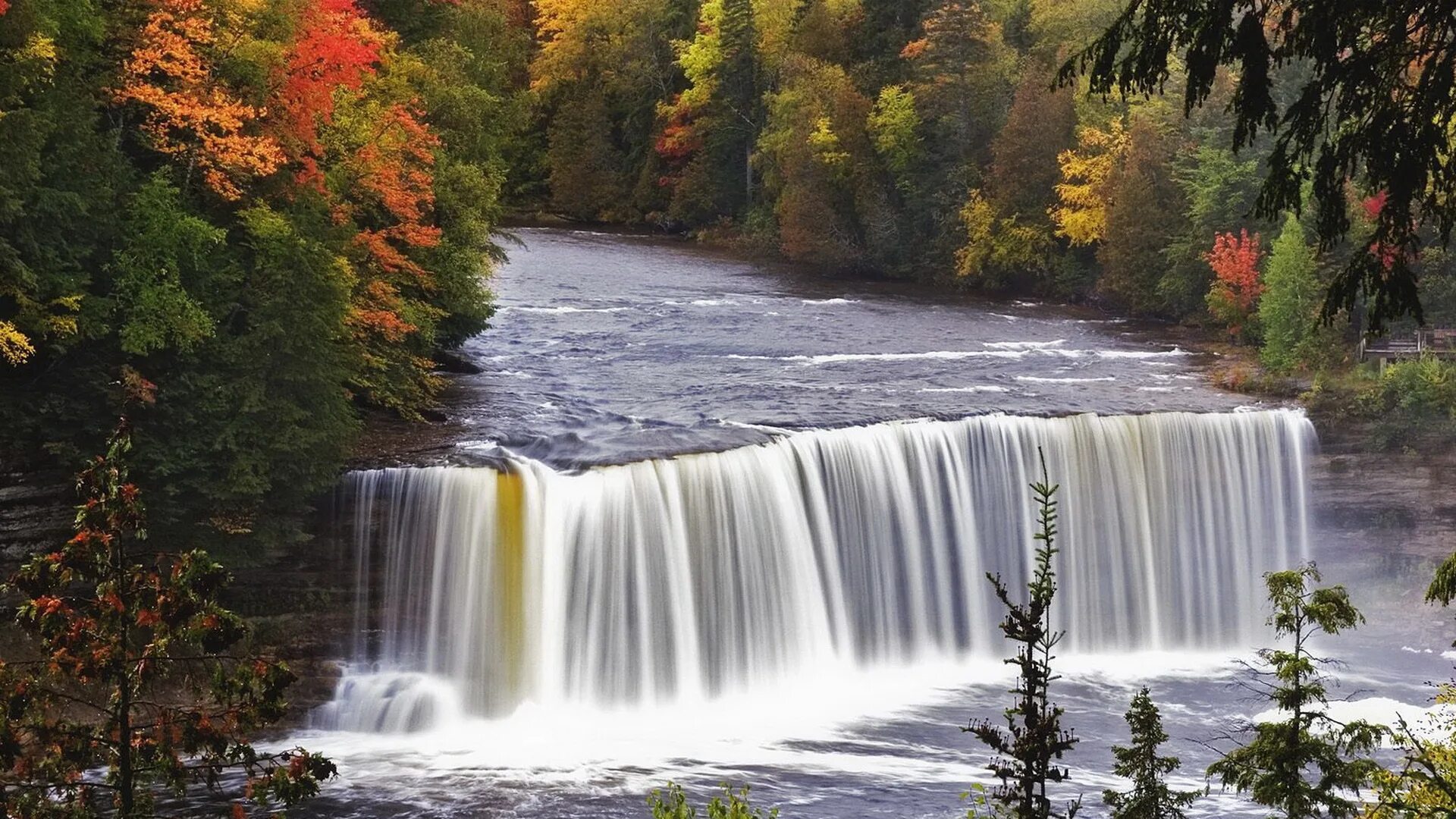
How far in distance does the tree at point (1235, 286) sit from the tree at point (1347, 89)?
35275mm

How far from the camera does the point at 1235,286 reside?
4431 cm

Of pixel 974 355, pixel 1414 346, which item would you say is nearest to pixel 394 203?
pixel 974 355

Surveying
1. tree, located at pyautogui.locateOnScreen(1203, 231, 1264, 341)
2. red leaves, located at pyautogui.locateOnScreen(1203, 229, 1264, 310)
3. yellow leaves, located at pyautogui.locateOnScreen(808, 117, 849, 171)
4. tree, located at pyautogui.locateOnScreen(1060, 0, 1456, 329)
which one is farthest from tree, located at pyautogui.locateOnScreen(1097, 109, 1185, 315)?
tree, located at pyautogui.locateOnScreen(1060, 0, 1456, 329)

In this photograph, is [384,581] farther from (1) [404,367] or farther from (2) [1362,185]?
(2) [1362,185]

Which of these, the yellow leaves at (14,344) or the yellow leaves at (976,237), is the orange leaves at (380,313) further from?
the yellow leaves at (976,237)

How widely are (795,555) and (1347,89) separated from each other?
67.1 feet

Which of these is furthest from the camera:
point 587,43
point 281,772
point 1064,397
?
point 587,43

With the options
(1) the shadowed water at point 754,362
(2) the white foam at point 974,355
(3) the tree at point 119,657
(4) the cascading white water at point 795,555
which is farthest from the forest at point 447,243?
(1) the shadowed water at point 754,362

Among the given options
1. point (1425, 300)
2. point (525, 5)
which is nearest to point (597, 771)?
point (1425, 300)

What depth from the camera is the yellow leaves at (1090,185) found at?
51500 millimetres

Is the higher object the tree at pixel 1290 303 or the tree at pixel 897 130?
the tree at pixel 897 130

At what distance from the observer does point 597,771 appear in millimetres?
23344

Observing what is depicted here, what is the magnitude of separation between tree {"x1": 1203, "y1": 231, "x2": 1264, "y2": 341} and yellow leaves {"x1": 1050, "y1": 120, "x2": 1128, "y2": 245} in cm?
695

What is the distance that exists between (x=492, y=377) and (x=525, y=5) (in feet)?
189
